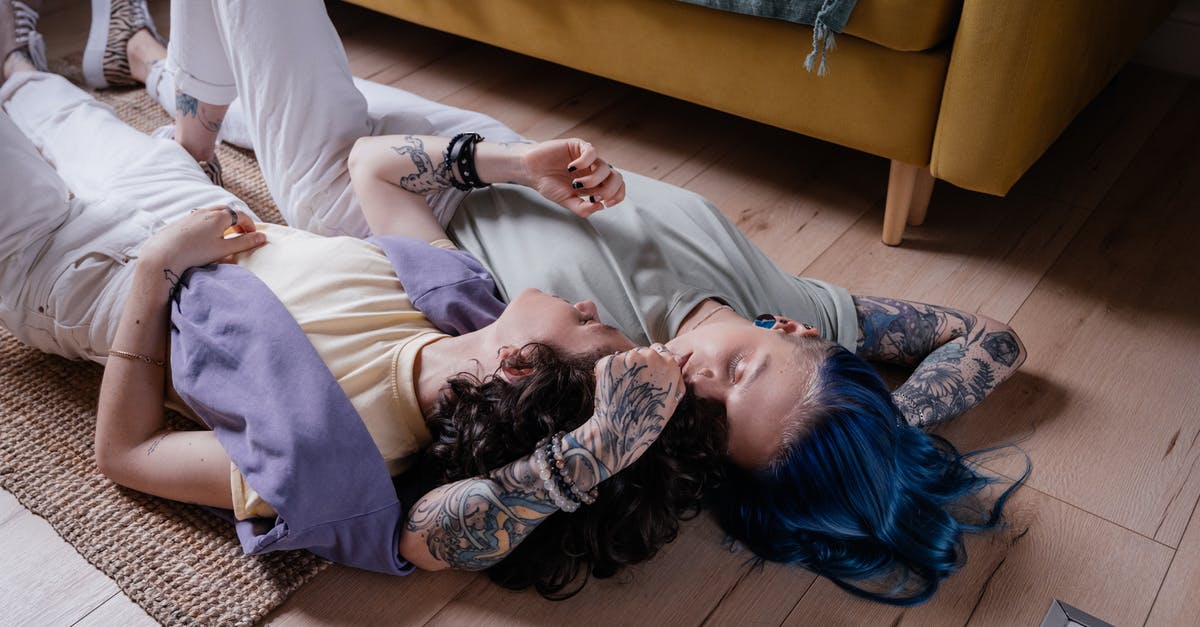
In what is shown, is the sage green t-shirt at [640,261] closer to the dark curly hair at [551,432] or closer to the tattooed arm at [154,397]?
the dark curly hair at [551,432]

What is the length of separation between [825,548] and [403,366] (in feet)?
1.86

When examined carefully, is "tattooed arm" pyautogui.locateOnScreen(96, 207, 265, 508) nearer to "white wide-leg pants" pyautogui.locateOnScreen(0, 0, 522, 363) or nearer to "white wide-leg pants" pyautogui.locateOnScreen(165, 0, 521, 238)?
"white wide-leg pants" pyautogui.locateOnScreen(0, 0, 522, 363)

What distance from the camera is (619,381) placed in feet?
3.42

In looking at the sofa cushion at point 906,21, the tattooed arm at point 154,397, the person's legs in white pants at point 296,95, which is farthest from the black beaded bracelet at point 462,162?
the sofa cushion at point 906,21

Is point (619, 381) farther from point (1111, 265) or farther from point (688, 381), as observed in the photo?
point (1111, 265)

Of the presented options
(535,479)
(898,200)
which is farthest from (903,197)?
(535,479)

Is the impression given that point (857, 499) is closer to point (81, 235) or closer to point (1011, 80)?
point (1011, 80)

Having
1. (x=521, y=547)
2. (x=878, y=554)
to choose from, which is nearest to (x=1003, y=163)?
(x=878, y=554)

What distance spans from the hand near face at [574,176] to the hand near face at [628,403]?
1.32 feet

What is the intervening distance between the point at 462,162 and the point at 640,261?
1.04 feet

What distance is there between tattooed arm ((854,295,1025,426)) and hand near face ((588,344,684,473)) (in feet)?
1.50

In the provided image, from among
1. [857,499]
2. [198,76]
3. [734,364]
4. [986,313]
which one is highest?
Answer: [198,76]

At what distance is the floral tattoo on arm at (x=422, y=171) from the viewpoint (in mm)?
1477

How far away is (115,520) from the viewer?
4.10 ft
